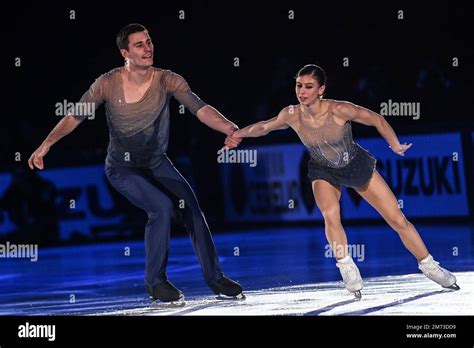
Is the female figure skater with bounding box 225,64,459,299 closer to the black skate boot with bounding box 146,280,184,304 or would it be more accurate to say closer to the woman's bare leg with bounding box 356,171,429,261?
the woman's bare leg with bounding box 356,171,429,261

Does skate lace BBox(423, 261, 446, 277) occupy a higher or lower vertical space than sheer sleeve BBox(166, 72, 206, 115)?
lower

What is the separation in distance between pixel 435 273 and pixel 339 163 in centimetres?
104

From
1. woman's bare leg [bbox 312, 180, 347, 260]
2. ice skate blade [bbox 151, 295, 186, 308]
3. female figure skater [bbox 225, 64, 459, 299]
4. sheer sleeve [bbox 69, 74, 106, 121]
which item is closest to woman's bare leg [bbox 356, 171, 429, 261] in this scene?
Answer: female figure skater [bbox 225, 64, 459, 299]

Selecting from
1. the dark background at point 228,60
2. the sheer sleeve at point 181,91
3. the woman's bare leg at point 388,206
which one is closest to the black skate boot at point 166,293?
the sheer sleeve at point 181,91

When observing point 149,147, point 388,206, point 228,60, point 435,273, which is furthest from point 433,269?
point 228,60

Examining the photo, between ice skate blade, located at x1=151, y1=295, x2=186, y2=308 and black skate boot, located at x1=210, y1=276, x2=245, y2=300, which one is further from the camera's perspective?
black skate boot, located at x1=210, y1=276, x2=245, y2=300

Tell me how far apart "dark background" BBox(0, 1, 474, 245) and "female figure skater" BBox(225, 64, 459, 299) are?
7.59 meters

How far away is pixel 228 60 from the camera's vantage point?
15.9 metres

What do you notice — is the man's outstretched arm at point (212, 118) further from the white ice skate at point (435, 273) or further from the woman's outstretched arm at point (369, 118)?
the white ice skate at point (435, 273)

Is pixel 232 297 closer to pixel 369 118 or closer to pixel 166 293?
pixel 166 293

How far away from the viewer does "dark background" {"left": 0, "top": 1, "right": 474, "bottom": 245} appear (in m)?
15.3

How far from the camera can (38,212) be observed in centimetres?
1466

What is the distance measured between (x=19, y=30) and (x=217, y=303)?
377 inches

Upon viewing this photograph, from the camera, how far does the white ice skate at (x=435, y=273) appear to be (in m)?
7.67
